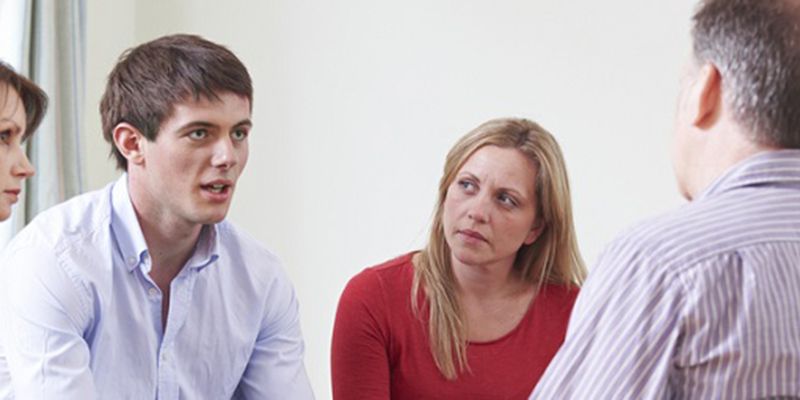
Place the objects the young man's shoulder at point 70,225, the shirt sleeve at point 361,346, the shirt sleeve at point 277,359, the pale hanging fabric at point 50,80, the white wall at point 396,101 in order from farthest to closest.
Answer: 1. the white wall at point 396,101
2. the pale hanging fabric at point 50,80
3. the shirt sleeve at point 361,346
4. the shirt sleeve at point 277,359
5. the young man's shoulder at point 70,225

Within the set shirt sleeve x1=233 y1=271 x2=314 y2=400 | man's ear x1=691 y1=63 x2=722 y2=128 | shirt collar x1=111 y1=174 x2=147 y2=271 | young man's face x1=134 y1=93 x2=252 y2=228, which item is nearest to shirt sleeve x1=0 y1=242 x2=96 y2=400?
shirt collar x1=111 y1=174 x2=147 y2=271

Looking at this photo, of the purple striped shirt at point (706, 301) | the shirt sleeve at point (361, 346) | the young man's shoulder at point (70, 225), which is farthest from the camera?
the shirt sleeve at point (361, 346)

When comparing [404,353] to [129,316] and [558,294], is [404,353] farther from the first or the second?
[129,316]

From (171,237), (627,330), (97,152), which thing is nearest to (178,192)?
(171,237)

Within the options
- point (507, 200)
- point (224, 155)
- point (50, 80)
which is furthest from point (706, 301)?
point (50, 80)

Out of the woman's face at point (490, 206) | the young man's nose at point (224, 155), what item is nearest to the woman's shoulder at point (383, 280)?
the woman's face at point (490, 206)

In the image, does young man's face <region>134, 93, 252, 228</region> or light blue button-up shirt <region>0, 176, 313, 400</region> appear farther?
young man's face <region>134, 93, 252, 228</region>

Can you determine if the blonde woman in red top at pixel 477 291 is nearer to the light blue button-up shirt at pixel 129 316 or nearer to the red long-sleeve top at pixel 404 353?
the red long-sleeve top at pixel 404 353

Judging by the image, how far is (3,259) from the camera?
1.88 m

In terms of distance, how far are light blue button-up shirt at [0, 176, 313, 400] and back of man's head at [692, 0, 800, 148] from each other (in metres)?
1.13

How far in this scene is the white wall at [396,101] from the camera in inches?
122

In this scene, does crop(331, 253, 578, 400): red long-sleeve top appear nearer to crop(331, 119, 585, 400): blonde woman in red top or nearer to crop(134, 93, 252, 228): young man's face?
crop(331, 119, 585, 400): blonde woman in red top

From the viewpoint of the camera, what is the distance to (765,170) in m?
1.03

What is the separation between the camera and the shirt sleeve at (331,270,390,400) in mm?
2170
